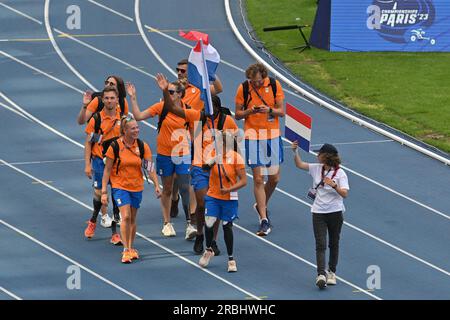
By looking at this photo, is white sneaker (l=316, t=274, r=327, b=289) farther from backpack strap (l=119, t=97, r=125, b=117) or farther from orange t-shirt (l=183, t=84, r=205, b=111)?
backpack strap (l=119, t=97, r=125, b=117)

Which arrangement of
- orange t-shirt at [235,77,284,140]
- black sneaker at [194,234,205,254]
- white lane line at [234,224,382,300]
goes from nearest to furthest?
1. white lane line at [234,224,382,300]
2. black sneaker at [194,234,205,254]
3. orange t-shirt at [235,77,284,140]

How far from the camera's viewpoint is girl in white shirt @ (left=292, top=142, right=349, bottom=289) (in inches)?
615

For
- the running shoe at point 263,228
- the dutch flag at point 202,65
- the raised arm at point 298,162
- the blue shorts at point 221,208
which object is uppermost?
the dutch flag at point 202,65

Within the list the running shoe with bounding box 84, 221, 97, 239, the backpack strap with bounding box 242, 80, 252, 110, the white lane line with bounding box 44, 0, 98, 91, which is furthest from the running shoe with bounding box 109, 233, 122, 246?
the white lane line with bounding box 44, 0, 98, 91

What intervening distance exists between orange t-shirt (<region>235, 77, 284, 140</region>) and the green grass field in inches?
194

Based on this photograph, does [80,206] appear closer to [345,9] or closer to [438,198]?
[438,198]

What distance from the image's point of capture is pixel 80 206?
1855 centimetres

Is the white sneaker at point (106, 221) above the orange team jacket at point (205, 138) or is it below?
below

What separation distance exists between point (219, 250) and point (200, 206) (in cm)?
65

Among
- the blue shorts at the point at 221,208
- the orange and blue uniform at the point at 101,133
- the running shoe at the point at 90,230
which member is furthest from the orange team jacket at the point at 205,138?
the running shoe at the point at 90,230

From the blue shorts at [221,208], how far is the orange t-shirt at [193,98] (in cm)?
201

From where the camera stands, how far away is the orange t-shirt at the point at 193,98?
58.3 feet

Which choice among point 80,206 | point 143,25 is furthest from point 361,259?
point 143,25

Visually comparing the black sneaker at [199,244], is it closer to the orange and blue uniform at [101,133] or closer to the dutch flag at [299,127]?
the orange and blue uniform at [101,133]
